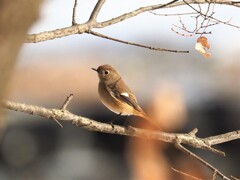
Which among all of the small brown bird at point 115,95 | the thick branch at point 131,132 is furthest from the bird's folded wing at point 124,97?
the thick branch at point 131,132

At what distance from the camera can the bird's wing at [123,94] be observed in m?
6.05

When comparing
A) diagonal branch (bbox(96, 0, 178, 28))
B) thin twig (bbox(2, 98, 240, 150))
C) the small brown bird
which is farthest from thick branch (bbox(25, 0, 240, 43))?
the small brown bird

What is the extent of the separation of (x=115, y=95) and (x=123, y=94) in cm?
7

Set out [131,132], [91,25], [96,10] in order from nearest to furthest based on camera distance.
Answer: [91,25]
[96,10]
[131,132]

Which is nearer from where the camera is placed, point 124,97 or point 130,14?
point 130,14

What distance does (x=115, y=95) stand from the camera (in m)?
6.08

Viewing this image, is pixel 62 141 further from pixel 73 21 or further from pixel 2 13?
pixel 2 13

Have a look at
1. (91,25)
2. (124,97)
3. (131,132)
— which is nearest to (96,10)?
(91,25)

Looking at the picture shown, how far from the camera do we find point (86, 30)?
3723 mm

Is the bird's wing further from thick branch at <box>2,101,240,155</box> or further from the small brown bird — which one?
thick branch at <box>2,101,240,155</box>

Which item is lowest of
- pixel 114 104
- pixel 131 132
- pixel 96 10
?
pixel 131 132

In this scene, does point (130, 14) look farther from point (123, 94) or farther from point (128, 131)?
point (123, 94)

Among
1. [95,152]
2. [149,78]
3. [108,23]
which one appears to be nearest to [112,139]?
[95,152]

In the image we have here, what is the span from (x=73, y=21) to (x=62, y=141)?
10.6 metres
